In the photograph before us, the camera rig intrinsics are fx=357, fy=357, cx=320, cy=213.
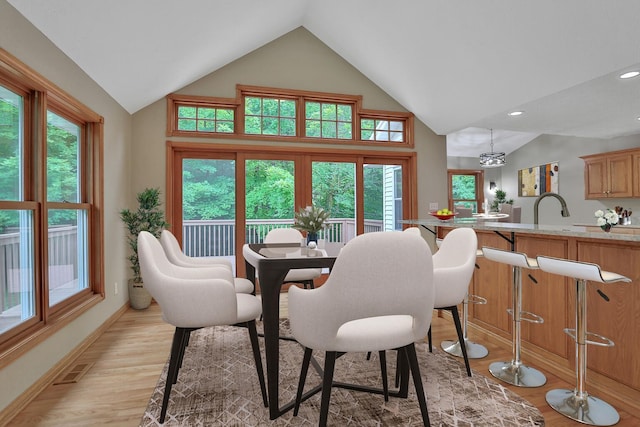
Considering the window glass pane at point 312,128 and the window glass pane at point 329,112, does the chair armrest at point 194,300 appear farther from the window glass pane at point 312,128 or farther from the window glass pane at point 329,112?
the window glass pane at point 329,112

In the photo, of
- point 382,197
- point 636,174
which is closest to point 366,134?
point 382,197

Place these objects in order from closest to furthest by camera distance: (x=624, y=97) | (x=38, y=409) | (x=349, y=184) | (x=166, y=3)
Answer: (x=38, y=409) → (x=166, y=3) → (x=624, y=97) → (x=349, y=184)

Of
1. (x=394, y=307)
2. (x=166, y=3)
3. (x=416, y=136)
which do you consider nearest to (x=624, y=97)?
(x=416, y=136)

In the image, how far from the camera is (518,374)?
2295mm

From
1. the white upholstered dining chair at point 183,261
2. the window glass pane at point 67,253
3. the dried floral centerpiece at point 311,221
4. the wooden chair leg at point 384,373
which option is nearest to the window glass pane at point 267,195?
the white upholstered dining chair at point 183,261

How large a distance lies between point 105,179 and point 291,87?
264 cm

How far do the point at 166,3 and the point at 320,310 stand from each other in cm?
273

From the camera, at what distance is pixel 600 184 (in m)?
6.62

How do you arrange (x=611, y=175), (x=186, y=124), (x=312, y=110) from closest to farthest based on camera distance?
(x=186, y=124) → (x=312, y=110) → (x=611, y=175)

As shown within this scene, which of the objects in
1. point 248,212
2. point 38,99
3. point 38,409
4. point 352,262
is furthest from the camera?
point 248,212

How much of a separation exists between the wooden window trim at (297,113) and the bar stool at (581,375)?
3.52m

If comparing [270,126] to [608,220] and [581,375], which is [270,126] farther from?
[581,375]

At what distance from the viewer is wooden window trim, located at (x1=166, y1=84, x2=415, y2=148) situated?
460 cm

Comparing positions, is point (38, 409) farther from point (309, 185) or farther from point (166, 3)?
point (309, 185)
